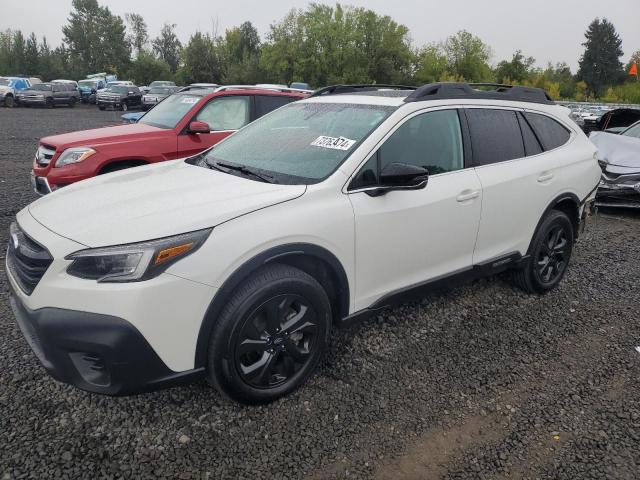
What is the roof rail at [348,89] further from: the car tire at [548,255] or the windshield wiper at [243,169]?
the car tire at [548,255]

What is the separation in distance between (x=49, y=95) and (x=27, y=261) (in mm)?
31282

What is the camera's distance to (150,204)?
2529 millimetres

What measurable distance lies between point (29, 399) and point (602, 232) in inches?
254

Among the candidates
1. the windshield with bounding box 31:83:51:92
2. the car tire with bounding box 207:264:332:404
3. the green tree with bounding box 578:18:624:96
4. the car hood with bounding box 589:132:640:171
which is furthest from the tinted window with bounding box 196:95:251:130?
the green tree with bounding box 578:18:624:96

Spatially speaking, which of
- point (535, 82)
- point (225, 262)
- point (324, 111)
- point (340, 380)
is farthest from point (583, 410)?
point (535, 82)

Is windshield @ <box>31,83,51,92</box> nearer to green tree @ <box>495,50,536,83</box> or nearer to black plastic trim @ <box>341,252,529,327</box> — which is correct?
black plastic trim @ <box>341,252,529,327</box>

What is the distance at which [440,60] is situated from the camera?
63844 mm

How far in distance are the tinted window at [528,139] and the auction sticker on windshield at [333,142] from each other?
168cm

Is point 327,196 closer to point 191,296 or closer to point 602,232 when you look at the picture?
point 191,296

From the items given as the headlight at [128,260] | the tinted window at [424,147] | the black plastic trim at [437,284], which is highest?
the tinted window at [424,147]

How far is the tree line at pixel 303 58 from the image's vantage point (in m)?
53.9

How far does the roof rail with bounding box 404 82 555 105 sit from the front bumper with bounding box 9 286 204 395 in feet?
7.11

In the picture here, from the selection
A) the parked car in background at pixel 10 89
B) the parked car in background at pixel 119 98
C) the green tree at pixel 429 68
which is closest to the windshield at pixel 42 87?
the parked car in background at pixel 10 89

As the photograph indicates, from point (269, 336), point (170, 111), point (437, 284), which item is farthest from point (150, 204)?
point (170, 111)
